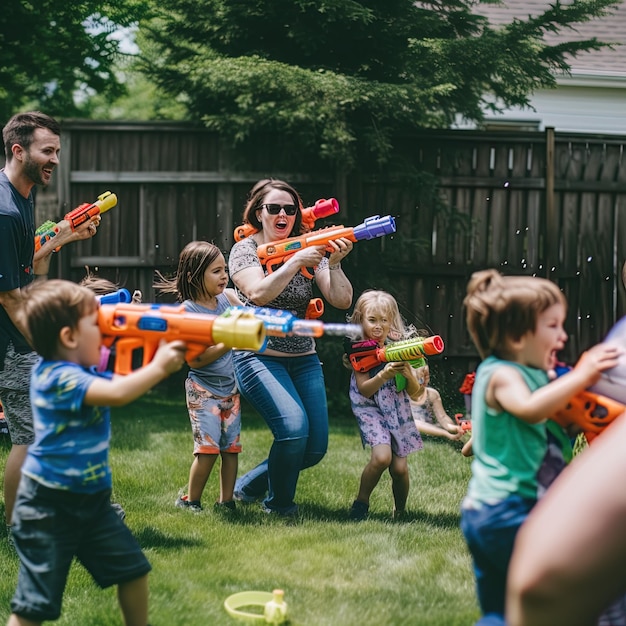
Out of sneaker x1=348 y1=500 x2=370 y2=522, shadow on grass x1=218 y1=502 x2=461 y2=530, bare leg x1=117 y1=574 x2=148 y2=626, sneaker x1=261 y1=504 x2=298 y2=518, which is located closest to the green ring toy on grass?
bare leg x1=117 y1=574 x2=148 y2=626

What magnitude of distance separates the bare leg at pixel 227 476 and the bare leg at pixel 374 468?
2.52 ft

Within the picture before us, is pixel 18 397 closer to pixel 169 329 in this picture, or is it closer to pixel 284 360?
pixel 284 360

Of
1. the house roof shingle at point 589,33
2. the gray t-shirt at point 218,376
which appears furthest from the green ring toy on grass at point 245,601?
the house roof shingle at point 589,33

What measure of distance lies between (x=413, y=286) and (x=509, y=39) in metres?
2.49

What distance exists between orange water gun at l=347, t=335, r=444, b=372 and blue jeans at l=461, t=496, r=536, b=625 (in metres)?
2.20

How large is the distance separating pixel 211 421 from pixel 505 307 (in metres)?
3.00

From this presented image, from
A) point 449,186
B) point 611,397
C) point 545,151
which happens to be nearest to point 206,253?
point 611,397

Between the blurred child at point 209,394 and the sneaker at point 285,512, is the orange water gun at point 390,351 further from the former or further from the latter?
the sneaker at point 285,512

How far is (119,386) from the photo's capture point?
286 centimetres

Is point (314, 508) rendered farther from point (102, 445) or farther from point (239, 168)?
point (239, 168)

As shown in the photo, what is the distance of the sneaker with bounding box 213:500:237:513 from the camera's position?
541cm

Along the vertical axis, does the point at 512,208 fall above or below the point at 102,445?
above

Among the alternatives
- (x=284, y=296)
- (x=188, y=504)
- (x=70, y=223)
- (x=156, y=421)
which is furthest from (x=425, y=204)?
(x=188, y=504)

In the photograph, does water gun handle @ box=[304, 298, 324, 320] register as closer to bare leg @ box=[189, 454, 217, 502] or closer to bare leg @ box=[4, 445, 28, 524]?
bare leg @ box=[189, 454, 217, 502]
